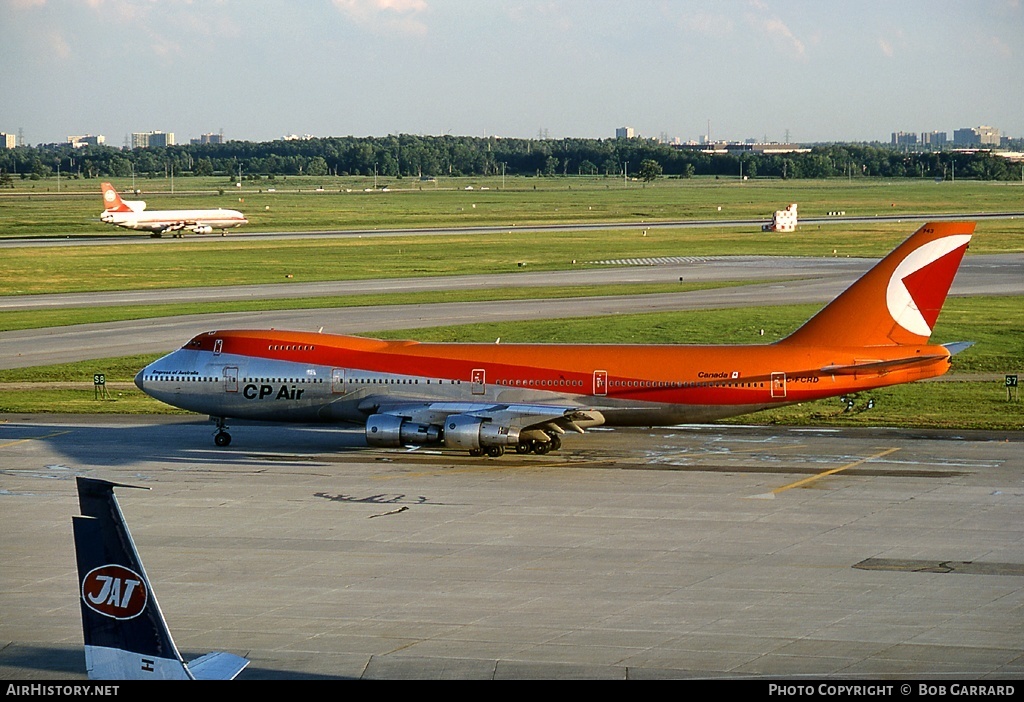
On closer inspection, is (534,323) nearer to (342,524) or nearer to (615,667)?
(342,524)

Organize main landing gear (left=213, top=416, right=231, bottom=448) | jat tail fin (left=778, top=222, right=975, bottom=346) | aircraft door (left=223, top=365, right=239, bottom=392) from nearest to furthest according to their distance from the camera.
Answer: jat tail fin (left=778, top=222, right=975, bottom=346), aircraft door (left=223, top=365, right=239, bottom=392), main landing gear (left=213, top=416, right=231, bottom=448)

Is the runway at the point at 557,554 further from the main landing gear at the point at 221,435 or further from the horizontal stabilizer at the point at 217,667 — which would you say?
the horizontal stabilizer at the point at 217,667

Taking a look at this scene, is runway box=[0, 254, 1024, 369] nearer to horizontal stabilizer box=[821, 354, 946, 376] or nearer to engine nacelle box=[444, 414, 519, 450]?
engine nacelle box=[444, 414, 519, 450]

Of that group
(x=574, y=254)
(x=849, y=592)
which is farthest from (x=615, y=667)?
(x=574, y=254)

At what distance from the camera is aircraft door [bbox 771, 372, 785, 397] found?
4697cm

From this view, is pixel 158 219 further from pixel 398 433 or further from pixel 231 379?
pixel 398 433

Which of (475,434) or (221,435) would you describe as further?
(221,435)

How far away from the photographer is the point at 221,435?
168ft

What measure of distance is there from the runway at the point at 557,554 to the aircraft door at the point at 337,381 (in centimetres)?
248

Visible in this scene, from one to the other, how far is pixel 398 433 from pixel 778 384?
1403 centimetres

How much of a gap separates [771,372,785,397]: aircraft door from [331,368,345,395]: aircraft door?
16.2m

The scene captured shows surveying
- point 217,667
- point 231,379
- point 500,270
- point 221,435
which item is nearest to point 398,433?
Answer: point 231,379

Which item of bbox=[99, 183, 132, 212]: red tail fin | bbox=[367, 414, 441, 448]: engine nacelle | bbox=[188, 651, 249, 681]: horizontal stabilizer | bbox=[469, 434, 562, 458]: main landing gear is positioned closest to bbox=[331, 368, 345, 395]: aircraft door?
Answer: bbox=[367, 414, 441, 448]: engine nacelle

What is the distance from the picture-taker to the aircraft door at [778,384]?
4697cm
